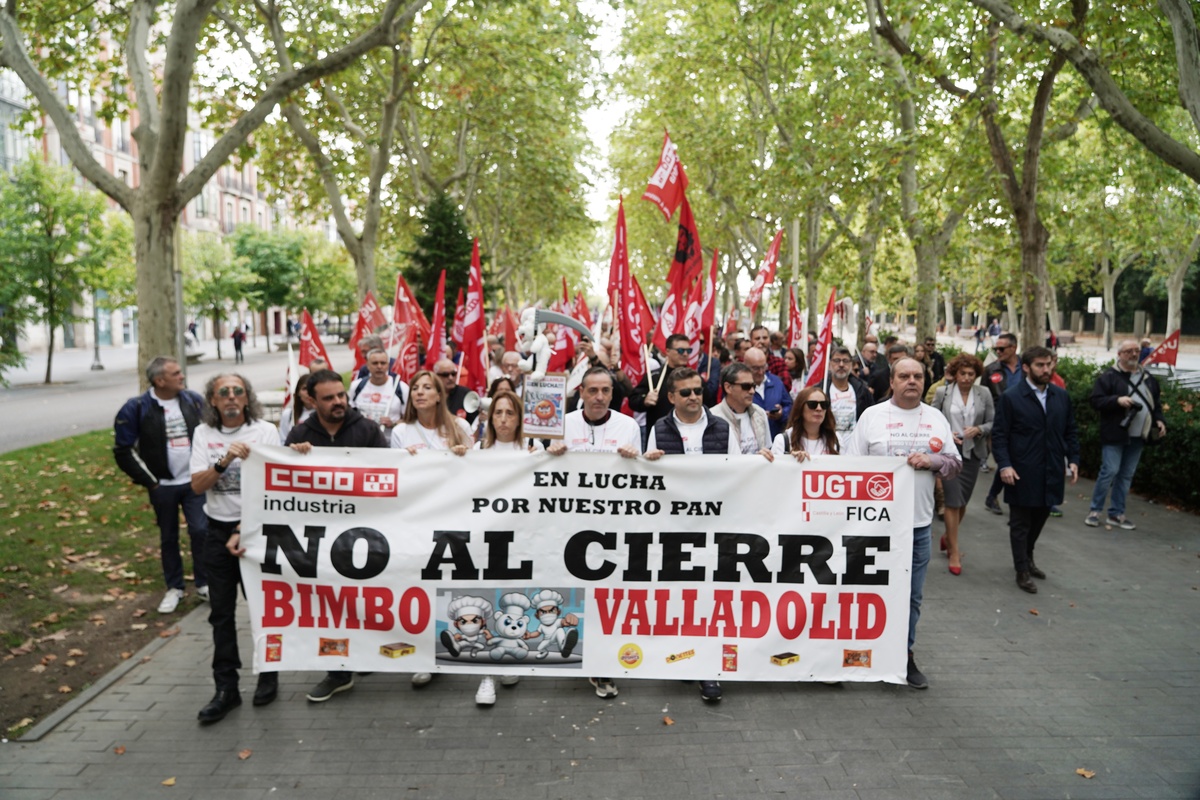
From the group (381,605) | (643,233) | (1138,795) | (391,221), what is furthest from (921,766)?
(643,233)

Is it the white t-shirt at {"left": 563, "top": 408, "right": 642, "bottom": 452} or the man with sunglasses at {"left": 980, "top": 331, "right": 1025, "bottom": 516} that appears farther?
the man with sunglasses at {"left": 980, "top": 331, "right": 1025, "bottom": 516}

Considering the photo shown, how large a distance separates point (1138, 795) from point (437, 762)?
327 centimetres

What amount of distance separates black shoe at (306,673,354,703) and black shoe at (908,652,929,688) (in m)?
3.32

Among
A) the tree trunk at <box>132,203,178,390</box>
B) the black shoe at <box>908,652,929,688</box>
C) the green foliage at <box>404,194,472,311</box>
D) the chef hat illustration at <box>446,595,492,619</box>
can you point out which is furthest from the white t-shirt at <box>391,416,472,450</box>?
the green foliage at <box>404,194,472,311</box>

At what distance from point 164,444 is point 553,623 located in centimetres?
329

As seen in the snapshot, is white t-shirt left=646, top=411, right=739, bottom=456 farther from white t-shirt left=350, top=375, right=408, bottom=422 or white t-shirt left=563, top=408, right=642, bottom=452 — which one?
white t-shirt left=350, top=375, right=408, bottom=422

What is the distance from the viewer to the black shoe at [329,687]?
5.07 meters

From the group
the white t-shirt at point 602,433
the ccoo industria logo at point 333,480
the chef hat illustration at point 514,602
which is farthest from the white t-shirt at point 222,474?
the white t-shirt at point 602,433

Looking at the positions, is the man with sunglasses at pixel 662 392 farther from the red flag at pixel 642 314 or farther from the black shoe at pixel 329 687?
the black shoe at pixel 329 687

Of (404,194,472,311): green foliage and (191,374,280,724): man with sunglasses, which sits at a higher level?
(404,194,472,311): green foliage

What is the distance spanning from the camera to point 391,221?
31.9 metres

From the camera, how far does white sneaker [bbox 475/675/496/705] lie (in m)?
4.95

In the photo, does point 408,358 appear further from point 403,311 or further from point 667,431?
point 667,431

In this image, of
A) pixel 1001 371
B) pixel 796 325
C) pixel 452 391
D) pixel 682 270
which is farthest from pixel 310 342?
pixel 1001 371
